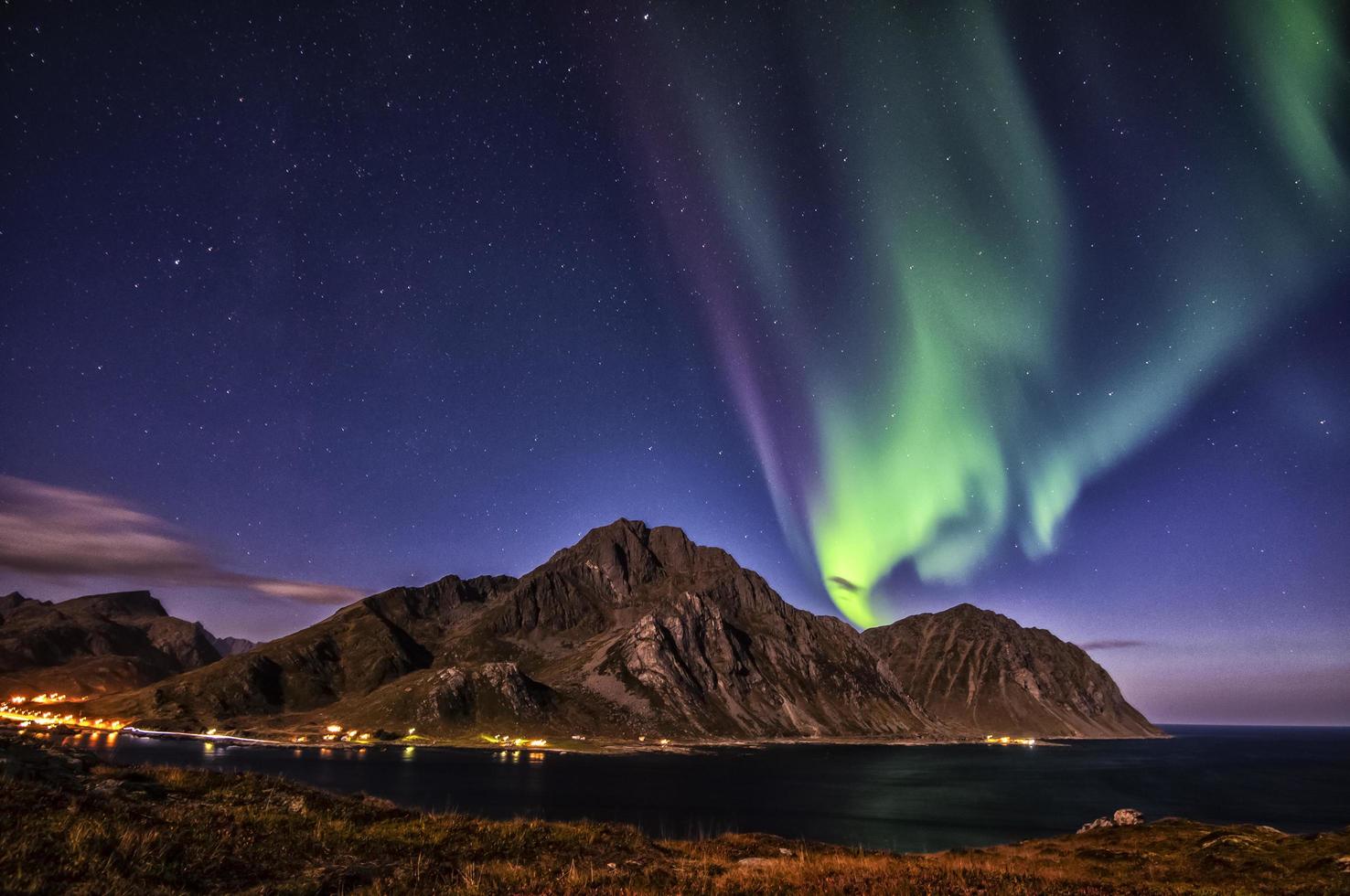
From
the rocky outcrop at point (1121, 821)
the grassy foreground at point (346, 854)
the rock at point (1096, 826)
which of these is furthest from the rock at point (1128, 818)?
the grassy foreground at point (346, 854)

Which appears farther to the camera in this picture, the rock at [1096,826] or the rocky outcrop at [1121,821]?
the rock at [1096,826]

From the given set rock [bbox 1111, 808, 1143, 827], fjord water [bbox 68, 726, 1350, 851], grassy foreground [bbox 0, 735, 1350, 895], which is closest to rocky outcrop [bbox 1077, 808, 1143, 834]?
rock [bbox 1111, 808, 1143, 827]

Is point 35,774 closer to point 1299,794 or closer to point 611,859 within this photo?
point 611,859

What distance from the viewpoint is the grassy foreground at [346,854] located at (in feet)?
48.8

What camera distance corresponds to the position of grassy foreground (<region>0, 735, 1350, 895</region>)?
14875 millimetres

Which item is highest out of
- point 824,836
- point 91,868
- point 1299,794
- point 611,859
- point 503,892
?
point 91,868

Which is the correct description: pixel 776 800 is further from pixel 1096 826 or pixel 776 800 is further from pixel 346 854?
pixel 346 854

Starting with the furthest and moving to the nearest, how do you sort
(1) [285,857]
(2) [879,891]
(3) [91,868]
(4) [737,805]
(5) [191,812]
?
1. (4) [737,805]
2. (5) [191,812]
3. (1) [285,857]
4. (2) [879,891]
5. (3) [91,868]

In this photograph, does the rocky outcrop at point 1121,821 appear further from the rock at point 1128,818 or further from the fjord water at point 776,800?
the fjord water at point 776,800

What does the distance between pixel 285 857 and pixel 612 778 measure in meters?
176

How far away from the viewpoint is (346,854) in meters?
19.6

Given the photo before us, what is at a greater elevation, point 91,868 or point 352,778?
point 91,868

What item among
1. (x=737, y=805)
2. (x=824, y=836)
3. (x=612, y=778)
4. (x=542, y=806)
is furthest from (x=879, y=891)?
(x=612, y=778)

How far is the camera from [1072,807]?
15425 centimetres
